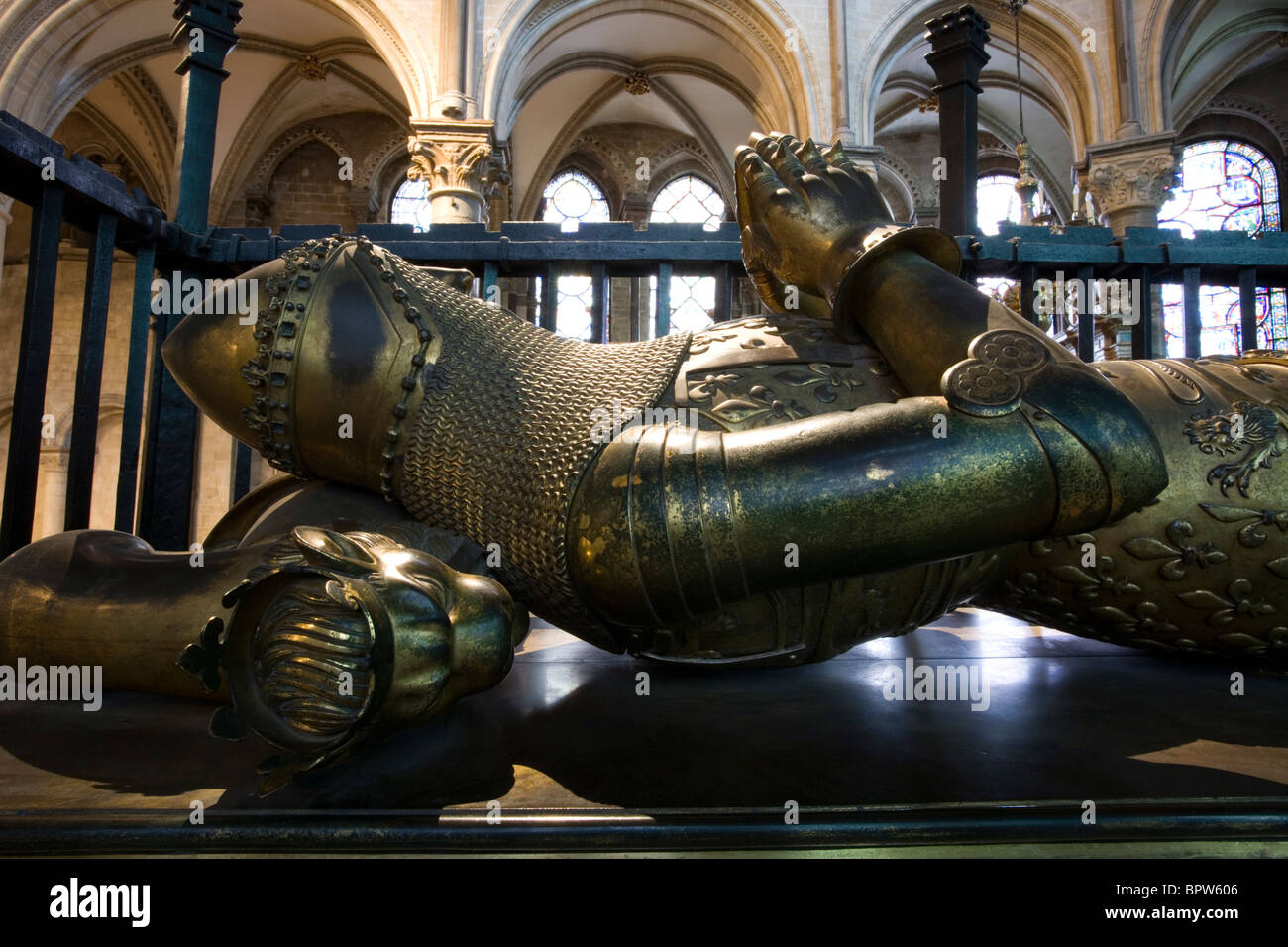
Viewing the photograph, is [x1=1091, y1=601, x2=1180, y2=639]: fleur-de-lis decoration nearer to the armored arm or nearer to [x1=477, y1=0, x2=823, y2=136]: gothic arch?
the armored arm

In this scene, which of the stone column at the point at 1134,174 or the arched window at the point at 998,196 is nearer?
the stone column at the point at 1134,174

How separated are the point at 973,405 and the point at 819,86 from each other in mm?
9996

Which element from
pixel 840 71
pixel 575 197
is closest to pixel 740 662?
pixel 840 71

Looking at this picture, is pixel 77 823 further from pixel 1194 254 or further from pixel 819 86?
pixel 819 86

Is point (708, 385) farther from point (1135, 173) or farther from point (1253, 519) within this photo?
point (1135, 173)

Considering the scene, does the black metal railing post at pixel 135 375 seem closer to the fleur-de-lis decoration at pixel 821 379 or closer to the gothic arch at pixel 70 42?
the fleur-de-lis decoration at pixel 821 379

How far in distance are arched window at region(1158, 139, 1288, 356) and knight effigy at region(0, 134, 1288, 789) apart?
49.2 ft

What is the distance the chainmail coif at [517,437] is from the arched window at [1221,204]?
15461 millimetres

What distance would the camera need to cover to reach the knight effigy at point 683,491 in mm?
976

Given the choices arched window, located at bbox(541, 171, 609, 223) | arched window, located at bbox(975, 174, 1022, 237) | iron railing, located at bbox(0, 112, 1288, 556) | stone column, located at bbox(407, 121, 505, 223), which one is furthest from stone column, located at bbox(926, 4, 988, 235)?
arched window, located at bbox(975, 174, 1022, 237)

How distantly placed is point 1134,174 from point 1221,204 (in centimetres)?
688

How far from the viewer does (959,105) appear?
2.71 meters

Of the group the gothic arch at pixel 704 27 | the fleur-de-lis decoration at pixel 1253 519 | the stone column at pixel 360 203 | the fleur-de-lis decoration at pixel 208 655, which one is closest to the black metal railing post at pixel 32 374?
the fleur-de-lis decoration at pixel 208 655

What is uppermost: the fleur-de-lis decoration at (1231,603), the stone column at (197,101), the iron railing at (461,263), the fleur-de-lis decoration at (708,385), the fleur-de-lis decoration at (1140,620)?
the stone column at (197,101)
